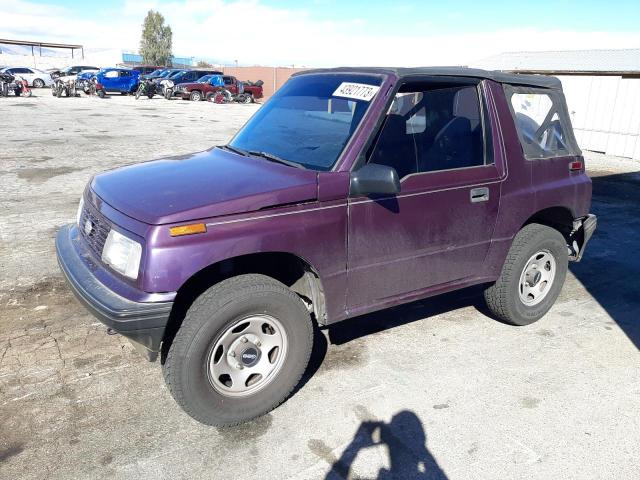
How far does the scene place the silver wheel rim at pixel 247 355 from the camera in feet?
9.72

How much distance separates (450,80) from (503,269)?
1530mm

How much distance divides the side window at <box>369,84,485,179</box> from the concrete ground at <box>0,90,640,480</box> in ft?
4.76

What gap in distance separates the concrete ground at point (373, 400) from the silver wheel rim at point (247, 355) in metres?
0.26

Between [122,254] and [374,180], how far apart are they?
1.45 meters

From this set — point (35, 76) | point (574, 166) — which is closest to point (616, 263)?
point (574, 166)

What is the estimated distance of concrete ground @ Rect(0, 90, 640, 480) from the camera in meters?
2.82

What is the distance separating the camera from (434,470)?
2.81 meters

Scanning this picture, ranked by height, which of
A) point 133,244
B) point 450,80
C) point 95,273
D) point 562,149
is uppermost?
point 450,80

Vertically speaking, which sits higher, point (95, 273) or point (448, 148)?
point (448, 148)

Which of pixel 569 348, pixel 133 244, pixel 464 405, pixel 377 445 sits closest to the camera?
pixel 133 244

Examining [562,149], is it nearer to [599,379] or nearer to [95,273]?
[599,379]

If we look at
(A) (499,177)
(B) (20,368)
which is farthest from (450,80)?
(B) (20,368)

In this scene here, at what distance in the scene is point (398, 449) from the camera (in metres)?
2.95

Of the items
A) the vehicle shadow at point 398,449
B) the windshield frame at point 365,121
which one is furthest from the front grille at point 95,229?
the vehicle shadow at point 398,449
